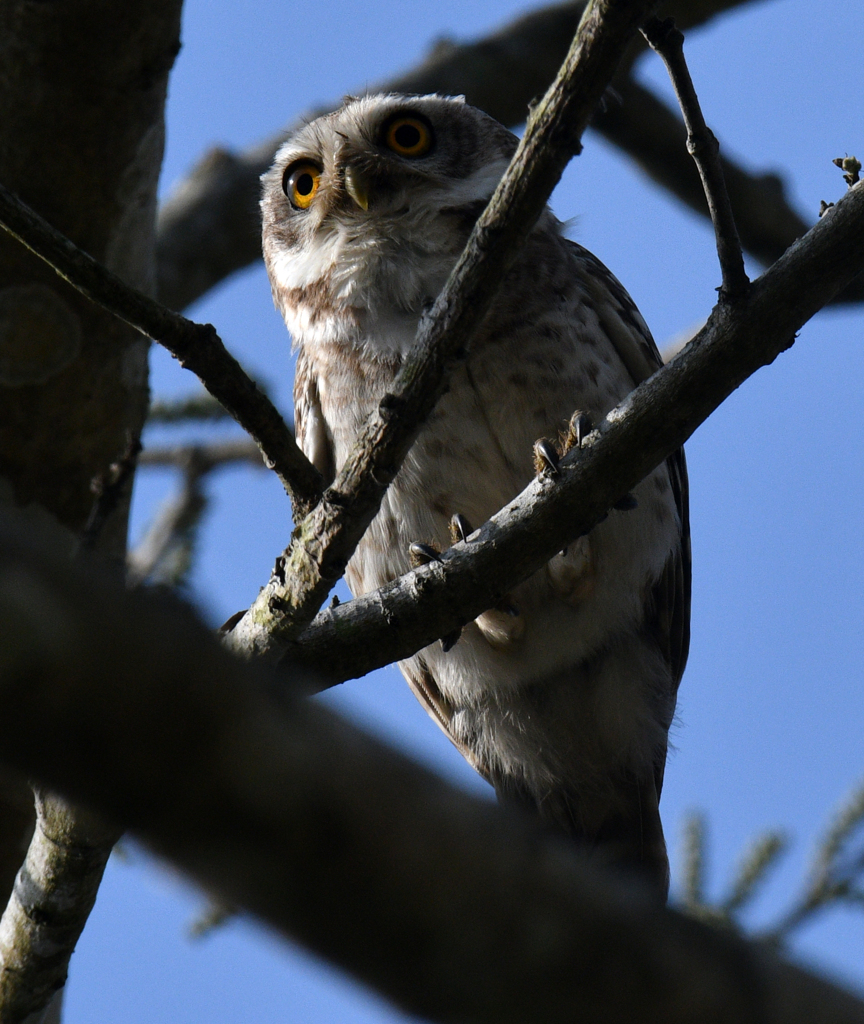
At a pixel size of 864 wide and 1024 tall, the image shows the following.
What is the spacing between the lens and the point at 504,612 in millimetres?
3896

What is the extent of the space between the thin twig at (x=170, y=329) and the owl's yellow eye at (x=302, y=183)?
2359 millimetres

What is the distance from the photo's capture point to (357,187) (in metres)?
4.35

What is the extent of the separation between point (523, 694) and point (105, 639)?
3552 mm

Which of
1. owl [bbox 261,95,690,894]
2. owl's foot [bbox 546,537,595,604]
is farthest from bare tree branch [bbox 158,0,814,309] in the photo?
owl's foot [bbox 546,537,595,604]

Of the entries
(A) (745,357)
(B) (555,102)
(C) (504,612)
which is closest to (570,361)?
(C) (504,612)

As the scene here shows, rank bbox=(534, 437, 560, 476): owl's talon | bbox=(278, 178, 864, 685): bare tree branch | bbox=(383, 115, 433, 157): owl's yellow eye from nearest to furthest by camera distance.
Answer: bbox=(278, 178, 864, 685): bare tree branch
bbox=(534, 437, 560, 476): owl's talon
bbox=(383, 115, 433, 157): owl's yellow eye

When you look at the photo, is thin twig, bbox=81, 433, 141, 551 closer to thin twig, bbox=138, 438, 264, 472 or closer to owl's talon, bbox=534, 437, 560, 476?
owl's talon, bbox=534, 437, 560, 476

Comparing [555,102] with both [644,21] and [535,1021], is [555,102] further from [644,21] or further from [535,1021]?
[535,1021]

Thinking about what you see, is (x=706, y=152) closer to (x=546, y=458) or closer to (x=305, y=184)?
(x=546, y=458)

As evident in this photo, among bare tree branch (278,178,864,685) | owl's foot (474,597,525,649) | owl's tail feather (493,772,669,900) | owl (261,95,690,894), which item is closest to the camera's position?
bare tree branch (278,178,864,685)

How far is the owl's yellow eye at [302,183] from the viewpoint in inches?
185

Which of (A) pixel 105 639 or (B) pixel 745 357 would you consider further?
(B) pixel 745 357

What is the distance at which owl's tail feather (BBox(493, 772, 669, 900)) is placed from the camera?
167 inches

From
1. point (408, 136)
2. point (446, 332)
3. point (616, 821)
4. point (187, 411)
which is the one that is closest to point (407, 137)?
point (408, 136)
